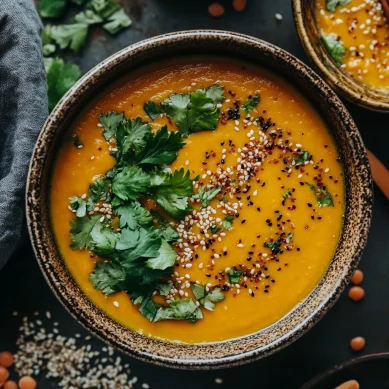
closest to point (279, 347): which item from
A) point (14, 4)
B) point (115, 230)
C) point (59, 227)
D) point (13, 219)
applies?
point (115, 230)

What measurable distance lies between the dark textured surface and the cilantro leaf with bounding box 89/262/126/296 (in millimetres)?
401

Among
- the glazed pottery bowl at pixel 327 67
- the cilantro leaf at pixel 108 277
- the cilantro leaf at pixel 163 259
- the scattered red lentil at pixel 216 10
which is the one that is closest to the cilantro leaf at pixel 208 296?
the cilantro leaf at pixel 163 259

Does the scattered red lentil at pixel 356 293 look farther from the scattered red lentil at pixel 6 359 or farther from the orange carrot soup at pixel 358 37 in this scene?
the scattered red lentil at pixel 6 359

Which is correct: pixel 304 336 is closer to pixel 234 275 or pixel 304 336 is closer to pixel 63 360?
pixel 234 275

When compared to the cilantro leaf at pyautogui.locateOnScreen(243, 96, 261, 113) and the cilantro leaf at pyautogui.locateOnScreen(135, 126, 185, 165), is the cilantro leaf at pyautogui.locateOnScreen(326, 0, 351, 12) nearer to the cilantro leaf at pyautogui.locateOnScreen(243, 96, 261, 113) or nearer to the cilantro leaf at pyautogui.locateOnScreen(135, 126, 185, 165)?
the cilantro leaf at pyautogui.locateOnScreen(243, 96, 261, 113)

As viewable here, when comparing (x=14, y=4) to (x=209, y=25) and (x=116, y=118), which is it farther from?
(x=209, y=25)

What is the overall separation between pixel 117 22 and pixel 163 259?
3.00ft

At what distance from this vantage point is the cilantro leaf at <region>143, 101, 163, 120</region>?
84.4 inches

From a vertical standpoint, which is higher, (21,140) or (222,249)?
(21,140)

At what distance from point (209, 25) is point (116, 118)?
23.9 inches

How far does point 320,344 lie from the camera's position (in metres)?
2.49

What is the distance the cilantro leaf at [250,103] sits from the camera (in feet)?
7.11

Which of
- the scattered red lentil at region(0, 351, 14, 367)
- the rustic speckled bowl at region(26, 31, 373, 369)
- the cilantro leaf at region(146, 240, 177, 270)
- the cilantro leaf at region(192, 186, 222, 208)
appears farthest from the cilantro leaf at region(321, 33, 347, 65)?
the scattered red lentil at region(0, 351, 14, 367)

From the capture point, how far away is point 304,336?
98.1 inches
